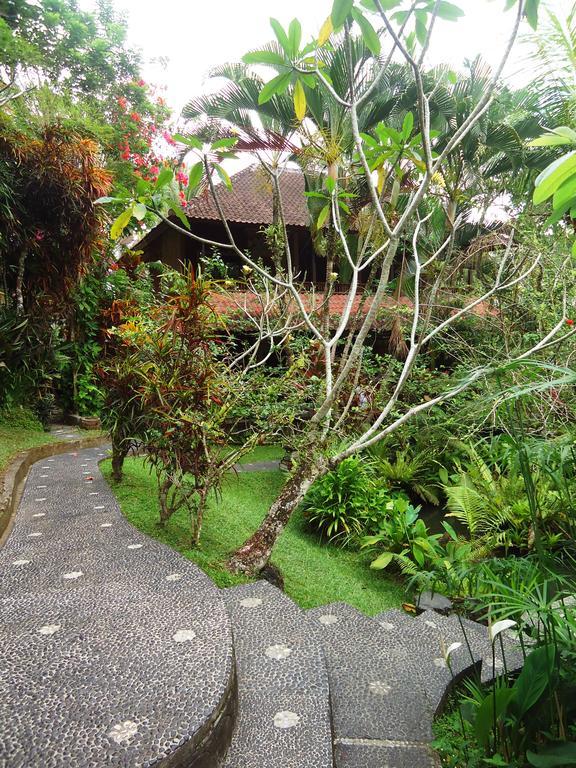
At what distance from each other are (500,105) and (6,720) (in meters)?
7.73

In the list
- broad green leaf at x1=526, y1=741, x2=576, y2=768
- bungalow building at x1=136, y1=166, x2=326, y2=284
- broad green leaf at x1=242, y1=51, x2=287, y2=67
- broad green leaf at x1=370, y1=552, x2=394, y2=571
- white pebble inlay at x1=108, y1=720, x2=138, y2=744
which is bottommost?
broad green leaf at x1=370, y1=552, x2=394, y2=571

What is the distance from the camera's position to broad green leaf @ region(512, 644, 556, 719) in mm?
1622

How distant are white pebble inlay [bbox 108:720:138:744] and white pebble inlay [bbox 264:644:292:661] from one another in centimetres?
79

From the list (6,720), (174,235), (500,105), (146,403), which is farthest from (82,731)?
(174,235)

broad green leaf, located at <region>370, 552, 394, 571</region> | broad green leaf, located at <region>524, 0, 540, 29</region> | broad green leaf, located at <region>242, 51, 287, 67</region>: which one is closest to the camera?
broad green leaf, located at <region>524, 0, 540, 29</region>

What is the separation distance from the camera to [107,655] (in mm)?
1881

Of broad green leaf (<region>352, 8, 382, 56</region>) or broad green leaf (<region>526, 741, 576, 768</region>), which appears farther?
broad green leaf (<region>352, 8, 382, 56</region>)

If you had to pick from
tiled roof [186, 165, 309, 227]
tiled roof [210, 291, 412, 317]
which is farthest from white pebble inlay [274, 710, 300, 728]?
tiled roof [186, 165, 309, 227]

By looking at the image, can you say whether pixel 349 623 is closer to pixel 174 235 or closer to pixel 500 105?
pixel 500 105

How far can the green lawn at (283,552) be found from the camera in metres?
3.48

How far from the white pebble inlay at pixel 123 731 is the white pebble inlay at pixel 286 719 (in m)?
0.55

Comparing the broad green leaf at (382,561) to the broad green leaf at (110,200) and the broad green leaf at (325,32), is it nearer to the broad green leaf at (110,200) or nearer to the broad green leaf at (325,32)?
the broad green leaf at (110,200)

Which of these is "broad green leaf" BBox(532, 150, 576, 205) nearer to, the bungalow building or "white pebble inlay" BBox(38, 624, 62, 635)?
"white pebble inlay" BBox(38, 624, 62, 635)

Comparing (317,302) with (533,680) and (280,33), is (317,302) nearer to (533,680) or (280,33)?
(280,33)
